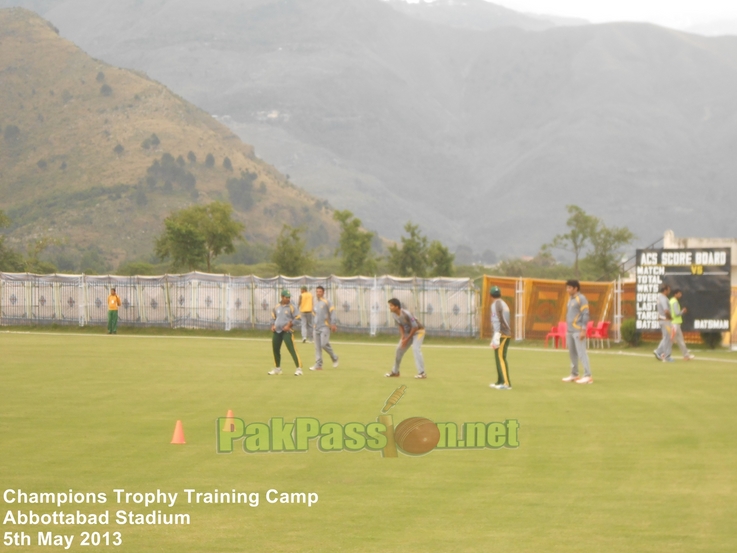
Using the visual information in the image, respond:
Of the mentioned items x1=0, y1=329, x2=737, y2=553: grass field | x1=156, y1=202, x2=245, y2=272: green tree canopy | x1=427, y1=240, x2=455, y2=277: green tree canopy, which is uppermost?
x1=156, y1=202, x2=245, y2=272: green tree canopy

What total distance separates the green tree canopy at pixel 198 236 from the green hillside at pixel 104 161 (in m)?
60.8

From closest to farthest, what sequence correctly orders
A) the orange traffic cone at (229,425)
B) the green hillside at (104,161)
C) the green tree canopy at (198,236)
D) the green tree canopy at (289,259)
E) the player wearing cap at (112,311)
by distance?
1. the orange traffic cone at (229,425)
2. the player wearing cap at (112,311)
3. the green tree canopy at (198,236)
4. the green tree canopy at (289,259)
5. the green hillside at (104,161)

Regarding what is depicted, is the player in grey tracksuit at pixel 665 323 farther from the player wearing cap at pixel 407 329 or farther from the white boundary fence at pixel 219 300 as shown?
the white boundary fence at pixel 219 300

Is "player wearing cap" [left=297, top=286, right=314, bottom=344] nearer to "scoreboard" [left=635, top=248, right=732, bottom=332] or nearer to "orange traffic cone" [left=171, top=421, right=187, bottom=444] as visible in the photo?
"scoreboard" [left=635, top=248, right=732, bottom=332]

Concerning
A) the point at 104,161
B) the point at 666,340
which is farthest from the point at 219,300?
the point at 104,161

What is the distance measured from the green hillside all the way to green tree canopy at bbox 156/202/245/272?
60823 millimetres

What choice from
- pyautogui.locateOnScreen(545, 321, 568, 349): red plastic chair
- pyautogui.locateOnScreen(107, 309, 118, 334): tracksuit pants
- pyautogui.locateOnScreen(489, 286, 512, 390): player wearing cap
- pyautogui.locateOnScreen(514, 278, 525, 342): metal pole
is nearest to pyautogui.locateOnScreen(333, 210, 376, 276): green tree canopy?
pyautogui.locateOnScreen(107, 309, 118, 334): tracksuit pants

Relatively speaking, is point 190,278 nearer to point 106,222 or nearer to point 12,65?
point 106,222

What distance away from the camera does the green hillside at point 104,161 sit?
138 m

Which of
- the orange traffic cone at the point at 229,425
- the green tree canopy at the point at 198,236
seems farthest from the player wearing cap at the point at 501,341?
the green tree canopy at the point at 198,236

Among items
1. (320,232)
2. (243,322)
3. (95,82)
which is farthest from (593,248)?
(95,82)

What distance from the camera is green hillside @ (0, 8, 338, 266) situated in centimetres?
13762

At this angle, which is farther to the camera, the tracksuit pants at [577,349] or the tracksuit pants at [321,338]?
the tracksuit pants at [321,338]

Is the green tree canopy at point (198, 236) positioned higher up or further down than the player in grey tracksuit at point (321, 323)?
higher up
